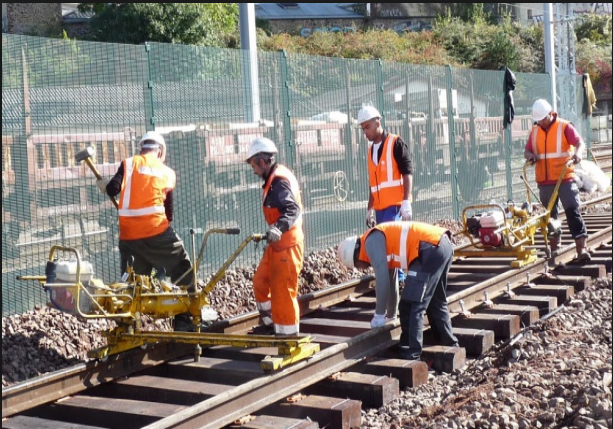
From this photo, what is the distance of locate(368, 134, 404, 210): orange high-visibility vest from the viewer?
28.6ft

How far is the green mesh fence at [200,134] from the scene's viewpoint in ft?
27.7

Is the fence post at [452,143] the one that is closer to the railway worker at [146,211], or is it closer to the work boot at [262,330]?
the work boot at [262,330]

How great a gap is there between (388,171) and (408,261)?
1.76 metres

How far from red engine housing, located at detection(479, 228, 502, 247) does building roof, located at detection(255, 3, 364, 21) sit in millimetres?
41688

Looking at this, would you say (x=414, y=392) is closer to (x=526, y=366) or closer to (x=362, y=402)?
(x=362, y=402)

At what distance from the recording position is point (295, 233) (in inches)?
273

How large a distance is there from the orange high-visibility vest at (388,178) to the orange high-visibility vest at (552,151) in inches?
119

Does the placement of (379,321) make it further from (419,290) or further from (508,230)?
(508,230)

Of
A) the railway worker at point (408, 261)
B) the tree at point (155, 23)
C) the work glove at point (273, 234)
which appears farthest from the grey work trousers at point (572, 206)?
the tree at point (155, 23)

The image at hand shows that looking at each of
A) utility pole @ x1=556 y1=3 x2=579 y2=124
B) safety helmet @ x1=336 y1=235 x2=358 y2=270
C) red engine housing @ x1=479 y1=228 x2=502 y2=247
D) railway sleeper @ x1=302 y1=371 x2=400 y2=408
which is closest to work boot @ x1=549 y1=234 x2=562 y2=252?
red engine housing @ x1=479 y1=228 x2=502 y2=247

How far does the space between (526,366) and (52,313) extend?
4.28 meters

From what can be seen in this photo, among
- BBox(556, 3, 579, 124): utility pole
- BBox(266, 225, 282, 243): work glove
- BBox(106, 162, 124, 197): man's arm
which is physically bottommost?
BBox(266, 225, 282, 243): work glove

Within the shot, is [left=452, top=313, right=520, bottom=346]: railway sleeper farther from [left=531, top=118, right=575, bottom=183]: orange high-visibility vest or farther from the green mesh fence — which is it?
[left=531, top=118, right=575, bottom=183]: orange high-visibility vest

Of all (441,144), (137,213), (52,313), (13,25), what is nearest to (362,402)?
(137,213)
